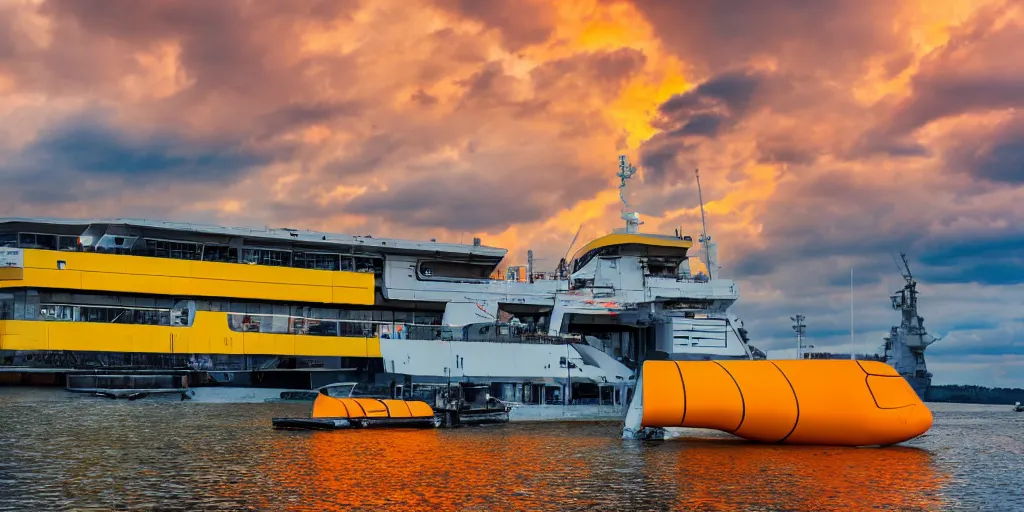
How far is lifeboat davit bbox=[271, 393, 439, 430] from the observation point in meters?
42.5

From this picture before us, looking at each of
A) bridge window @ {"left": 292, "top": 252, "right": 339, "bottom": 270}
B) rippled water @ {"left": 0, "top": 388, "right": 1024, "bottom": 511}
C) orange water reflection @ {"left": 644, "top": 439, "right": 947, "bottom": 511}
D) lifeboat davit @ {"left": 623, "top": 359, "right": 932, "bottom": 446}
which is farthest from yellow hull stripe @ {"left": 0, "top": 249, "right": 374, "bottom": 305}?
orange water reflection @ {"left": 644, "top": 439, "right": 947, "bottom": 511}

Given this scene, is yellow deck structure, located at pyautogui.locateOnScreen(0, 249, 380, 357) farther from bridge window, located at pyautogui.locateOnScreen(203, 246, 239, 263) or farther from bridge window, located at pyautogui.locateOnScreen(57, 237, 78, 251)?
bridge window, located at pyautogui.locateOnScreen(57, 237, 78, 251)

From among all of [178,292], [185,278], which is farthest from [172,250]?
[178,292]

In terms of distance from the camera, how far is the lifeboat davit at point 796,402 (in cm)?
3384

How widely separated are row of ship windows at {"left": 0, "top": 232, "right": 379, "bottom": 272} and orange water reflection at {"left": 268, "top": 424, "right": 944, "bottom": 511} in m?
24.5

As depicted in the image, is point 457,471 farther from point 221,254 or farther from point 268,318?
point 221,254

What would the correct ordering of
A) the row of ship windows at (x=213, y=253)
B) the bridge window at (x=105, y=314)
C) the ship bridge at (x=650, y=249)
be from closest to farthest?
the bridge window at (x=105, y=314)
the row of ship windows at (x=213, y=253)
the ship bridge at (x=650, y=249)

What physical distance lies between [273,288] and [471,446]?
2814cm

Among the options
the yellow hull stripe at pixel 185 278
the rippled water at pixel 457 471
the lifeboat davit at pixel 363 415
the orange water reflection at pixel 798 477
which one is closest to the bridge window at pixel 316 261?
the yellow hull stripe at pixel 185 278

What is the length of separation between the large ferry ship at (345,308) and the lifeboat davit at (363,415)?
41.0 feet

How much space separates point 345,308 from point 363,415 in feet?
68.0

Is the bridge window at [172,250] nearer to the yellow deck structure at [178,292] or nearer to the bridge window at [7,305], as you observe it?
the yellow deck structure at [178,292]

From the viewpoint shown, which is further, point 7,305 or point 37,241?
point 37,241

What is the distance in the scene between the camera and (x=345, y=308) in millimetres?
64188
